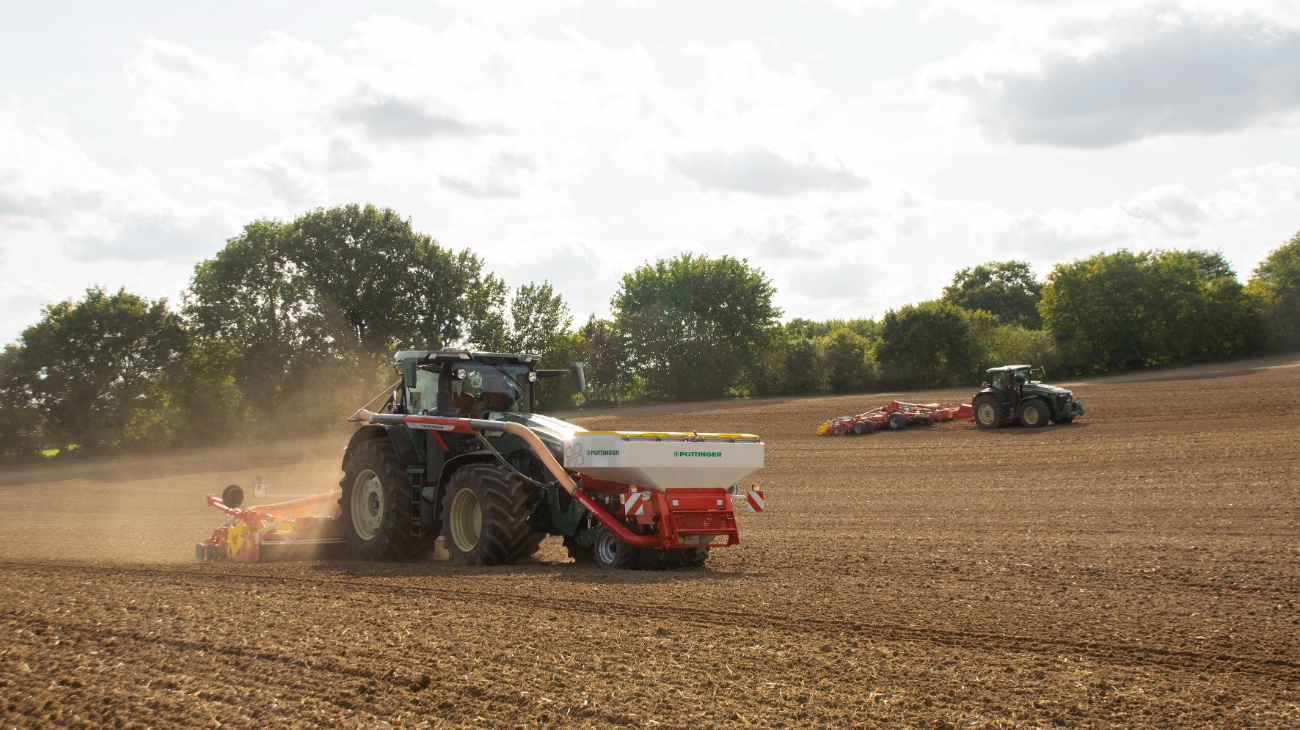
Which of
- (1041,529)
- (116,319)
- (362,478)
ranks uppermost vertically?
(116,319)

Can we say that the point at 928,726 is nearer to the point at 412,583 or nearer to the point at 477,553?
the point at 412,583

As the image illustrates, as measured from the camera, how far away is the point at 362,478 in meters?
12.3

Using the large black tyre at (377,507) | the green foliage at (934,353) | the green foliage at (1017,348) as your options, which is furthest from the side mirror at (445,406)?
the green foliage at (1017,348)

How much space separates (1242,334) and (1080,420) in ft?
75.7

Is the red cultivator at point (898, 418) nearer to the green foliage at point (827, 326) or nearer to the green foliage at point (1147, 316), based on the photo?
the green foliage at point (1147, 316)

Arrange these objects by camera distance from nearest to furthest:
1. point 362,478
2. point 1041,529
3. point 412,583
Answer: point 412,583
point 362,478
point 1041,529

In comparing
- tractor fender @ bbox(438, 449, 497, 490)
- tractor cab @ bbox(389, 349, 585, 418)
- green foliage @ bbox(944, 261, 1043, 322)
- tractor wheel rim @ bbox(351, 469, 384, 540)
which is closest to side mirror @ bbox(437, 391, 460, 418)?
tractor cab @ bbox(389, 349, 585, 418)

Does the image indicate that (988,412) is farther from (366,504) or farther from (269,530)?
(269,530)

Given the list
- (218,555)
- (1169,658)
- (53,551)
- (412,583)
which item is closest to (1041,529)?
(1169,658)

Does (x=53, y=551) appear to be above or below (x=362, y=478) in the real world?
below

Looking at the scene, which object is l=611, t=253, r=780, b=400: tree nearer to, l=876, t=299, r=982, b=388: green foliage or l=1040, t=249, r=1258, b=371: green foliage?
l=876, t=299, r=982, b=388: green foliage

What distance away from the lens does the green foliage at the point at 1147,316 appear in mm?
46250

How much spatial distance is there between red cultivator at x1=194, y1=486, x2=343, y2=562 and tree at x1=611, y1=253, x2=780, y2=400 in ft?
128

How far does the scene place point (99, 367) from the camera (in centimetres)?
4038
